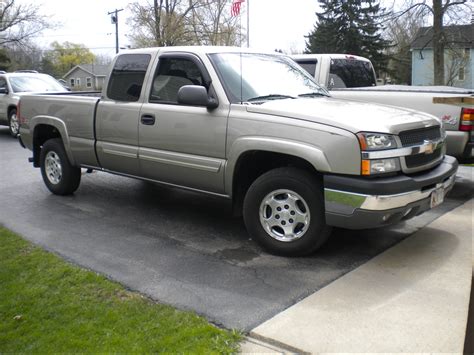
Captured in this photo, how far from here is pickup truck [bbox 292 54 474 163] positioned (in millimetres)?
6613

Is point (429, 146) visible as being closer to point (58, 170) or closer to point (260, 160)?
point (260, 160)

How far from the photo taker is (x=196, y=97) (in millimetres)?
4879

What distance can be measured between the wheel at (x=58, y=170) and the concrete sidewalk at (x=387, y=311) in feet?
14.3

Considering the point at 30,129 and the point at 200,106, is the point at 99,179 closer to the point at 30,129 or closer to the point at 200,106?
the point at 30,129

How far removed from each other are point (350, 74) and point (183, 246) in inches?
205

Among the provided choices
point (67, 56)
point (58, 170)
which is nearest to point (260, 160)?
point (58, 170)

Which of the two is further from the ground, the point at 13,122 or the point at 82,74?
the point at 82,74

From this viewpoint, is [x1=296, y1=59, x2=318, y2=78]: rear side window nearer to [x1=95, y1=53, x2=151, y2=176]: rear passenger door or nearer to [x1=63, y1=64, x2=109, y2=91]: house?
[x1=95, y1=53, x2=151, y2=176]: rear passenger door

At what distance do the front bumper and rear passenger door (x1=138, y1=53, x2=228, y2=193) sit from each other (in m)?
1.24

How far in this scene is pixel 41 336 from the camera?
10.9ft

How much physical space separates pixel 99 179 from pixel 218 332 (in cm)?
565

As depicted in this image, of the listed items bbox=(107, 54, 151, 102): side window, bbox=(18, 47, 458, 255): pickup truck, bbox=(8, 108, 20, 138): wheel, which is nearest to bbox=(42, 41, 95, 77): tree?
bbox=(8, 108, 20, 138): wheel

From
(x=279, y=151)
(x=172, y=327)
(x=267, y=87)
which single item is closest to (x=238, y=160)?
(x=279, y=151)

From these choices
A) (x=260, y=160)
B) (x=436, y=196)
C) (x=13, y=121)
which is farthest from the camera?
(x=13, y=121)
